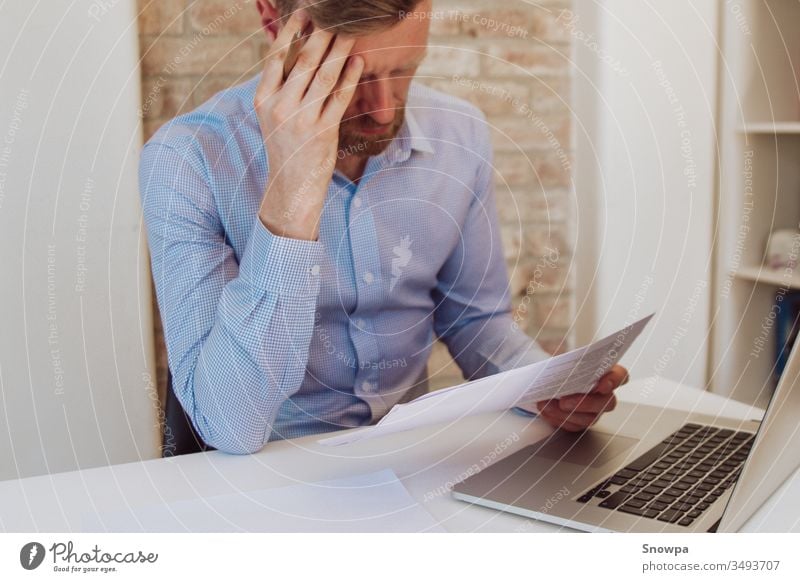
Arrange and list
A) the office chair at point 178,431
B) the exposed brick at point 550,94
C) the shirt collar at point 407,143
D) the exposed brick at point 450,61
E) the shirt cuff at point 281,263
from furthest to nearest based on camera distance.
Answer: the exposed brick at point 550,94 < the exposed brick at point 450,61 < the shirt collar at point 407,143 < the office chair at point 178,431 < the shirt cuff at point 281,263

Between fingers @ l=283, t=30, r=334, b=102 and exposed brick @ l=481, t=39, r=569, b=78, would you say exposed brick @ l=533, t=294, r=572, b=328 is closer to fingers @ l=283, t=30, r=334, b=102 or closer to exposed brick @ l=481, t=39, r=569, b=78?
exposed brick @ l=481, t=39, r=569, b=78

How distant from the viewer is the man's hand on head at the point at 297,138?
0.57 meters

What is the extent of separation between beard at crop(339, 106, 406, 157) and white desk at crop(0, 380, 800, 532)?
288 mm

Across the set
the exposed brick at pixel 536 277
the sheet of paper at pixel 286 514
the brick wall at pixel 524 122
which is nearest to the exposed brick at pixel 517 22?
the brick wall at pixel 524 122

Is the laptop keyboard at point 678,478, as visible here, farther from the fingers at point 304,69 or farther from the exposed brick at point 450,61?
the exposed brick at point 450,61

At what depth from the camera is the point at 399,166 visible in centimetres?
79

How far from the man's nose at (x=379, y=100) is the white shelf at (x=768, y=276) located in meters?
0.79

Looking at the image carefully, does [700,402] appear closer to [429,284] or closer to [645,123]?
[429,284]

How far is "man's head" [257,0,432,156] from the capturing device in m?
0.65

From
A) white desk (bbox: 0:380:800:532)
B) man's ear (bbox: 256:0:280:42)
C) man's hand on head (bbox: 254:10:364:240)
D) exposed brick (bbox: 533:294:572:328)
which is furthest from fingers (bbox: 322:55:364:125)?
exposed brick (bbox: 533:294:572:328)

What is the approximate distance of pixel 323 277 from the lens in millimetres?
704
